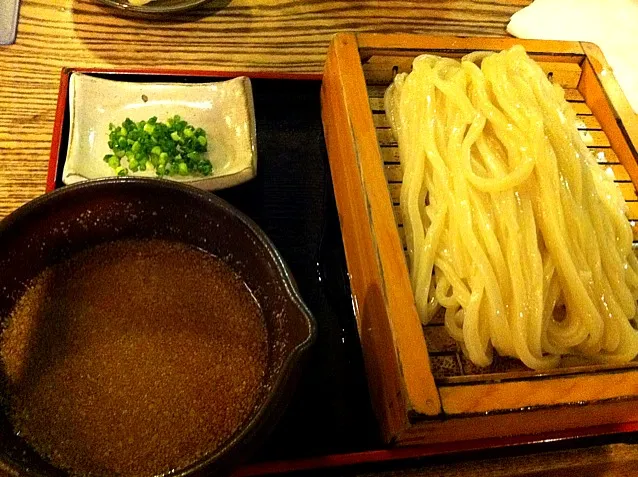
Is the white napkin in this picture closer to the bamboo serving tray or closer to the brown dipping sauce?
the bamboo serving tray

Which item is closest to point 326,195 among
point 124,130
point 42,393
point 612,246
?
point 124,130

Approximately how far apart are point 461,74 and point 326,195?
0.59 m

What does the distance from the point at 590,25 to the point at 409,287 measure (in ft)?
5.95

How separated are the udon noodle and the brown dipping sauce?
0.59 metres

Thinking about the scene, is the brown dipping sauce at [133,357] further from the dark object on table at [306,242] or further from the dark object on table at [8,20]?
the dark object on table at [8,20]

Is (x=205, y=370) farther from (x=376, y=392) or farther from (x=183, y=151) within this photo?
(x=183, y=151)

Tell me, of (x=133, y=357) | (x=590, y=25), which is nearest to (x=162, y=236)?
(x=133, y=357)

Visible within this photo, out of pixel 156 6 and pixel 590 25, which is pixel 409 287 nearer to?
pixel 156 6

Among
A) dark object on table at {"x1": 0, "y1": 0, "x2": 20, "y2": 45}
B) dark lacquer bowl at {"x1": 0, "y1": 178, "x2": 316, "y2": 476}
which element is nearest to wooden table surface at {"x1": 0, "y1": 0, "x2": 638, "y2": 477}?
dark object on table at {"x1": 0, "y1": 0, "x2": 20, "y2": 45}

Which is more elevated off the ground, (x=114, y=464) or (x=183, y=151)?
(x=183, y=151)

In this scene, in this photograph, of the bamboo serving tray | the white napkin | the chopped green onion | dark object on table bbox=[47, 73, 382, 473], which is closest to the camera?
the bamboo serving tray

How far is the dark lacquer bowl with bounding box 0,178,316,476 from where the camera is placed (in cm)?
109

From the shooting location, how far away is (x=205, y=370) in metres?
1.16

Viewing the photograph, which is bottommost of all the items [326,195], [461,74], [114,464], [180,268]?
[114,464]
